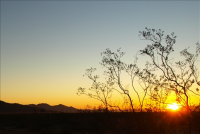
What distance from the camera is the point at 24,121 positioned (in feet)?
91.6

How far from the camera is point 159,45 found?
42.2 feet

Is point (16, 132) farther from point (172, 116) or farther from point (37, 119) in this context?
point (172, 116)

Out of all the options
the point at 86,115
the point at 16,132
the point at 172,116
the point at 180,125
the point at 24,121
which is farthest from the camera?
the point at 24,121

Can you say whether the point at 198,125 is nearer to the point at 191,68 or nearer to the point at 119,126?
the point at 191,68

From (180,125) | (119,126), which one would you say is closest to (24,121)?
(119,126)

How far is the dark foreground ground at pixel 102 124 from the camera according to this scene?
13.8 metres

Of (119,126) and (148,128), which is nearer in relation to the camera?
(148,128)

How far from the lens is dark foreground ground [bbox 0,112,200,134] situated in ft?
45.3

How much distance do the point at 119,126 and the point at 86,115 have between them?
10259 millimetres

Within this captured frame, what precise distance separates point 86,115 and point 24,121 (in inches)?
328

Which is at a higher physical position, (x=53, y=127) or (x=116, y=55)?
(x=116, y=55)

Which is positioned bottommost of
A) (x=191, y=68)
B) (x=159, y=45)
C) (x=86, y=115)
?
(x=86, y=115)

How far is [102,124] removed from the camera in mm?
22766

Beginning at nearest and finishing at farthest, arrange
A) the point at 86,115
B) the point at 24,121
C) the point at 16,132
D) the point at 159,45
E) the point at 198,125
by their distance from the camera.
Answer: the point at 159,45 < the point at 198,125 < the point at 16,132 < the point at 86,115 < the point at 24,121
